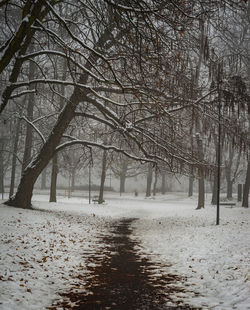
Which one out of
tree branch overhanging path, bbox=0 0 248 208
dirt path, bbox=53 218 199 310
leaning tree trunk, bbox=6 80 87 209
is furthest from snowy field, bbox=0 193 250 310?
tree branch overhanging path, bbox=0 0 248 208

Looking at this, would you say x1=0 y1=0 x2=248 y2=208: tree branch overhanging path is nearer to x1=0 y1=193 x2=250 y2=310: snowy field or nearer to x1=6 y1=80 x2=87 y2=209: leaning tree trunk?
x1=6 y1=80 x2=87 y2=209: leaning tree trunk

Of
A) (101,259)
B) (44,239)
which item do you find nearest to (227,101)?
(101,259)

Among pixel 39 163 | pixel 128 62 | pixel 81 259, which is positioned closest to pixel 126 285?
pixel 81 259

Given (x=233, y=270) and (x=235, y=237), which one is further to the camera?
(x=235, y=237)

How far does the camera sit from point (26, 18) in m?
6.48

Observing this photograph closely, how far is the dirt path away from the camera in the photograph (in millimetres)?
4752

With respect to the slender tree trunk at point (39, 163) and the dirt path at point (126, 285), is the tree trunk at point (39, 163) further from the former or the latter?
the dirt path at point (126, 285)

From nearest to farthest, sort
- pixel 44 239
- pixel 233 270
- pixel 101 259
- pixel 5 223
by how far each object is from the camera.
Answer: pixel 233 270 < pixel 101 259 < pixel 44 239 < pixel 5 223

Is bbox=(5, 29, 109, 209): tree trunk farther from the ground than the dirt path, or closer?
farther from the ground

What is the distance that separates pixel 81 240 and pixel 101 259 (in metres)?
2.17

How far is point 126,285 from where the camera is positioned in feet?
18.9

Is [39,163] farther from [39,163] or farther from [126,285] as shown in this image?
[126,285]

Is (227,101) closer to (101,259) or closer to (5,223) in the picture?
(101,259)

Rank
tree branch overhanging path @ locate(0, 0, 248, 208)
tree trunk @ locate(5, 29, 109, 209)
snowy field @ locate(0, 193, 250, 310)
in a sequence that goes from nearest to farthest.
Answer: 1. snowy field @ locate(0, 193, 250, 310)
2. tree branch overhanging path @ locate(0, 0, 248, 208)
3. tree trunk @ locate(5, 29, 109, 209)
